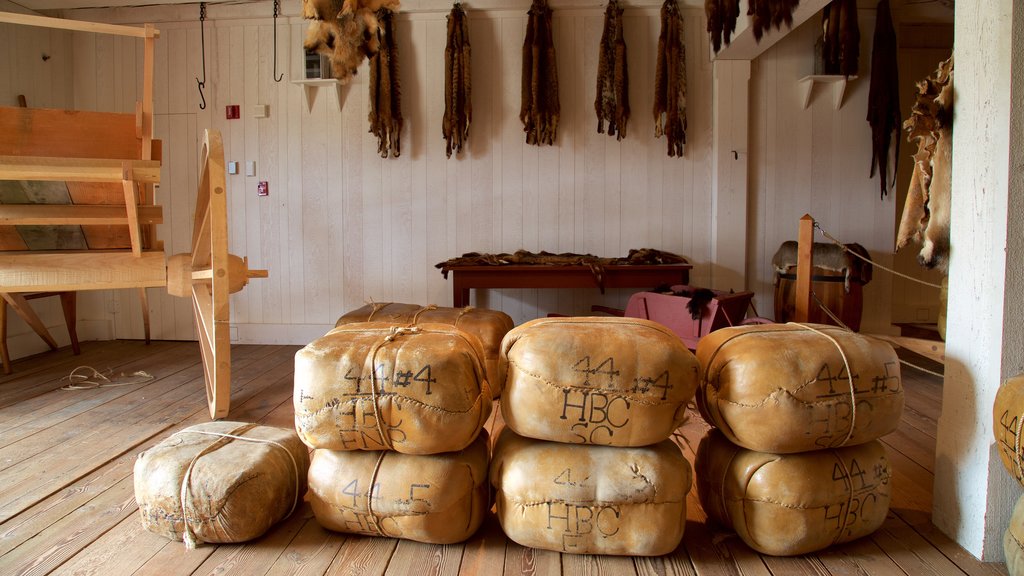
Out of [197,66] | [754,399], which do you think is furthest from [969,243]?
[197,66]

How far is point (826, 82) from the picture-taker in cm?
489

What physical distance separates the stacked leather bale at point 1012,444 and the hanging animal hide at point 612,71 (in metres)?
3.58

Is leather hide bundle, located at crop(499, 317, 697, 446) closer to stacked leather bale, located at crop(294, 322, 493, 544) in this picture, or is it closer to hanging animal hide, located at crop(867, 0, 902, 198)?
stacked leather bale, located at crop(294, 322, 493, 544)

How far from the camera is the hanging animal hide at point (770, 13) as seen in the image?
3.81 metres

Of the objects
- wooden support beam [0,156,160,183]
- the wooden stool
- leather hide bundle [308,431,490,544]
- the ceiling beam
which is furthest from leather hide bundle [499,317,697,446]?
the wooden stool

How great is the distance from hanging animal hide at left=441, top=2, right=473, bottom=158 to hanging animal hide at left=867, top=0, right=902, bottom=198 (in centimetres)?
302

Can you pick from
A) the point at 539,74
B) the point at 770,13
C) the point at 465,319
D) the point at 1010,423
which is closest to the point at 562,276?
the point at 465,319

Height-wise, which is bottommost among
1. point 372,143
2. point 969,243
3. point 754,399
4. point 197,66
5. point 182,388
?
point 182,388

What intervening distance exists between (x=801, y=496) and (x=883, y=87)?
13.6 feet

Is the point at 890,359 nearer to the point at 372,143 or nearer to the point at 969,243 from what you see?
the point at 969,243

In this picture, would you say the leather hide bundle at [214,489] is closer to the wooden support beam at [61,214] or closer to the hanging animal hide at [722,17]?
the wooden support beam at [61,214]

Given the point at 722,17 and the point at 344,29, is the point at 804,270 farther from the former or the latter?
the point at 344,29

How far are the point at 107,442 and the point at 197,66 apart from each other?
3.53m

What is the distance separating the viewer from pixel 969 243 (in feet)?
5.91
